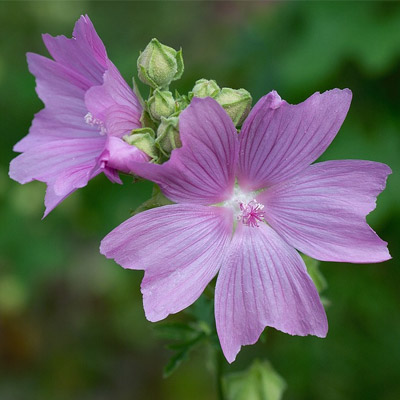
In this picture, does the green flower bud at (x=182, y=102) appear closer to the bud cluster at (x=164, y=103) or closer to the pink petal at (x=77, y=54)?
the bud cluster at (x=164, y=103)

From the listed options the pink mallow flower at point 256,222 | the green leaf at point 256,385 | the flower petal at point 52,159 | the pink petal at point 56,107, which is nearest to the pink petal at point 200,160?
the pink mallow flower at point 256,222

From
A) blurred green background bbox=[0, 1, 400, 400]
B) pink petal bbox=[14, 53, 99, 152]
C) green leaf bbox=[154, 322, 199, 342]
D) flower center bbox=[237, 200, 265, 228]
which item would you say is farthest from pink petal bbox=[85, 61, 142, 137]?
blurred green background bbox=[0, 1, 400, 400]

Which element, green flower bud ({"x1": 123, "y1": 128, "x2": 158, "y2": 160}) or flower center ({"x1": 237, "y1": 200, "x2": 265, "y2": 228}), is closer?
green flower bud ({"x1": 123, "y1": 128, "x2": 158, "y2": 160})

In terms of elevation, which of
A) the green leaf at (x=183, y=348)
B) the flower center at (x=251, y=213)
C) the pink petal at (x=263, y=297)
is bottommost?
the green leaf at (x=183, y=348)

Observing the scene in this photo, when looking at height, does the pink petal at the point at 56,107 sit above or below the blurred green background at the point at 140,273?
above

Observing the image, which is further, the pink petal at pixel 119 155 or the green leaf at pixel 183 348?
the green leaf at pixel 183 348

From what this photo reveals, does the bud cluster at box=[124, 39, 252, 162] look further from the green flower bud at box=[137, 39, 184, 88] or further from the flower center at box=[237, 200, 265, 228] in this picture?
the flower center at box=[237, 200, 265, 228]

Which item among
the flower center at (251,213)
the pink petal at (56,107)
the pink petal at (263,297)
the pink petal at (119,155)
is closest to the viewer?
the pink petal at (119,155)
